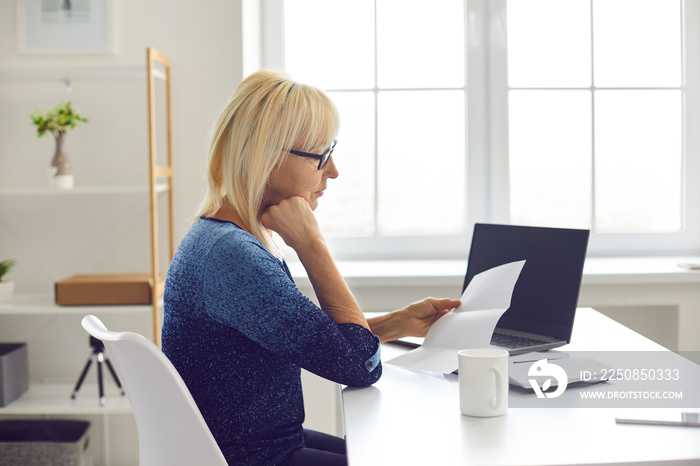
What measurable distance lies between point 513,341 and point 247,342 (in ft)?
1.97

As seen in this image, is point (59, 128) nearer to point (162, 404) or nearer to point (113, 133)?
point (113, 133)

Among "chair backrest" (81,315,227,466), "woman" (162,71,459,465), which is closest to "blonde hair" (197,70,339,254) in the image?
"woman" (162,71,459,465)

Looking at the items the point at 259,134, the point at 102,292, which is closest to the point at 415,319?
the point at 259,134

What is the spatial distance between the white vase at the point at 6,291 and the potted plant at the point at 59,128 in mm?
369

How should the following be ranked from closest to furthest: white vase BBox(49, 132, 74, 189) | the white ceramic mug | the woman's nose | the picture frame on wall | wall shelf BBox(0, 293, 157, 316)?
1. the white ceramic mug
2. the woman's nose
3. wall shelf BBox(0, 293, 157, 316)
4. white vase BBox(49, 132, 74, 189)
5. the picture frame on wall

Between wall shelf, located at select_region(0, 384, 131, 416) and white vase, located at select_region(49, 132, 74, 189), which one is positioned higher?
white vase, located at select_region(49, 132, 74, 189)

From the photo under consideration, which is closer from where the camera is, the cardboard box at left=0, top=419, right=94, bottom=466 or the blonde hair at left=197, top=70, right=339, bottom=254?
the blonde hair at left=197, top=70, right=339, bottom=254

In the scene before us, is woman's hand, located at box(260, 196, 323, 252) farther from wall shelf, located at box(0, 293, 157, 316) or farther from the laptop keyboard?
wall shelf, located at box(0, 293, 157, 316)

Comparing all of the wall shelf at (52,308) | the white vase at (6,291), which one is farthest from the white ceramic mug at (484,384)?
the white vase at (6,291)

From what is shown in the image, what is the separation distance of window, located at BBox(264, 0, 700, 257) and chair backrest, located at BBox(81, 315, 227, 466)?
1.65m

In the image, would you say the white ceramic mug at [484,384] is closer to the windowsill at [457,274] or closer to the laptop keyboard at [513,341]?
the laptop keyboard at [513,341]

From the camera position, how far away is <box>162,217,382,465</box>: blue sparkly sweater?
1079mm

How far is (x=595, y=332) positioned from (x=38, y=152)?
6.35 ft

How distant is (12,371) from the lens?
220 centimetres
